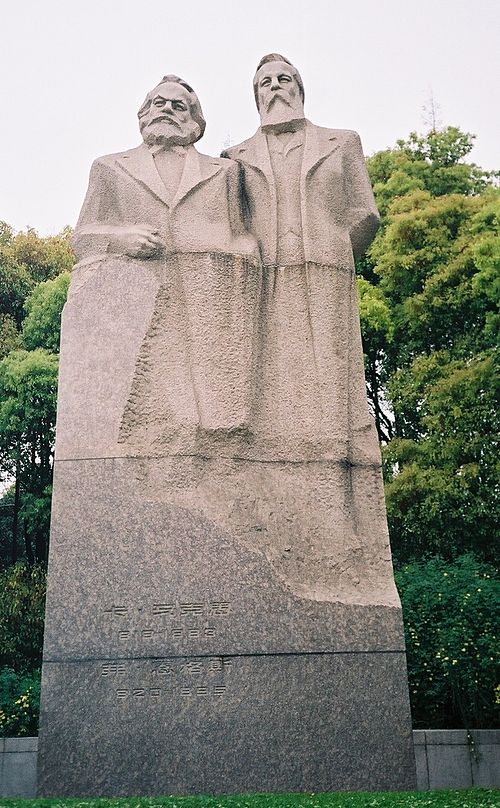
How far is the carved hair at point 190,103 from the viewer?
6508 millimetres

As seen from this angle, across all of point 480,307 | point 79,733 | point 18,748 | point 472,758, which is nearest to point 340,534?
point 79,733

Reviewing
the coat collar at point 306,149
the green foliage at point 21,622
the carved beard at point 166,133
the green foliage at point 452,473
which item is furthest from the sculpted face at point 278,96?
the green foliage at point 452,473

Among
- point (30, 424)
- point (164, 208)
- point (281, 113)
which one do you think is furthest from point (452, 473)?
point (164, 208)

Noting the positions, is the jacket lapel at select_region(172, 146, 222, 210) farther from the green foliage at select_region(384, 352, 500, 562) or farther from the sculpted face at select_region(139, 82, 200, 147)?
the green foliage at select_region(384, 352, 500, 562)

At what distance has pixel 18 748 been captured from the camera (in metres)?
7.41

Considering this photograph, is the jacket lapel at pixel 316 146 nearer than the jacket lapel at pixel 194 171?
No

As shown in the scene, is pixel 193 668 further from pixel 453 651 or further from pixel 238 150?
pixel 453 651

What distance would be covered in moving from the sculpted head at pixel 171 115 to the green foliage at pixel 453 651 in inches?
204

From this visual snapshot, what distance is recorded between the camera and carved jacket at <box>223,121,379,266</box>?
6.26 m

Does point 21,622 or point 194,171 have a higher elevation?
point 194,171

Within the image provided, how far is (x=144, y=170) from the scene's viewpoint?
6234mm

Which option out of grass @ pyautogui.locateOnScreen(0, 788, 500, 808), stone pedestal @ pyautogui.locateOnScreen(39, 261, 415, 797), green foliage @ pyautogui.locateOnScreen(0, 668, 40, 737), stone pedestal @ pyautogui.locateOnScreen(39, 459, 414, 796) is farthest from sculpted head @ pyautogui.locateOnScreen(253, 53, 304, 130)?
green foliage @ pyautogui.locateOnScreen(0, 668, 40, 737)

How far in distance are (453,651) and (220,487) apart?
13.0 feet

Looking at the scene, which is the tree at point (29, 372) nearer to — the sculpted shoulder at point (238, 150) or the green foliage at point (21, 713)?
the green foliage at point (21, 713)
